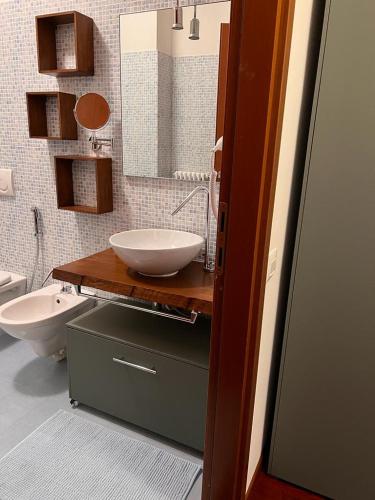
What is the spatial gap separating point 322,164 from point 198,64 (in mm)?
925

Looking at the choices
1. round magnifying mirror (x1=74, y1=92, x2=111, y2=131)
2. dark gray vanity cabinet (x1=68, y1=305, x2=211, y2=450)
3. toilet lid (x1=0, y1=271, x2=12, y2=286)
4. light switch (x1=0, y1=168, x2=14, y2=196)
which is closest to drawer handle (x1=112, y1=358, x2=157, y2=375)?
dark gray vanity cabinet (x1=68, y1=305, x2=211, y2=450)

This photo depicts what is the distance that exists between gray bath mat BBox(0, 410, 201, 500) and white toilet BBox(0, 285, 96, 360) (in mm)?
461

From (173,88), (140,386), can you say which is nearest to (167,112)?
(173,88)

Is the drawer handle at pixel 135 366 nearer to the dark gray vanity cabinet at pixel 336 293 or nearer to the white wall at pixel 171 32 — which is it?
the dark gray vanity cabinet at pixel 336 293

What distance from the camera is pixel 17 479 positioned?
155cm

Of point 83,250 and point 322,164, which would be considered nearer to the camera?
point 322,164

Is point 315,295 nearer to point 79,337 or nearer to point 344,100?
point 344,100

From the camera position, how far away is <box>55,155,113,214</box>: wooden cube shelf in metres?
2.03

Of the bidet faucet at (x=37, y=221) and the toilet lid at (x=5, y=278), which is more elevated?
the bidet faucet at (x=37, y=221)

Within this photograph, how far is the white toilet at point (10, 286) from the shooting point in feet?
7.99

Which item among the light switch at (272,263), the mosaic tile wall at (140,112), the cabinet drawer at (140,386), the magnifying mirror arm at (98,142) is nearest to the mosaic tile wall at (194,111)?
the mosaic tile wall at (140,112)

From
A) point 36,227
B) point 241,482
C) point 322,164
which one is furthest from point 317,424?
point 36,227

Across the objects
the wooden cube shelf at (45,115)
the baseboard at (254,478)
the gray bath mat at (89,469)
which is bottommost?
the gray bath mat at (89,469)

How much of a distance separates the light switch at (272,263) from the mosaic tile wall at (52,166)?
A: 784 millimetres
